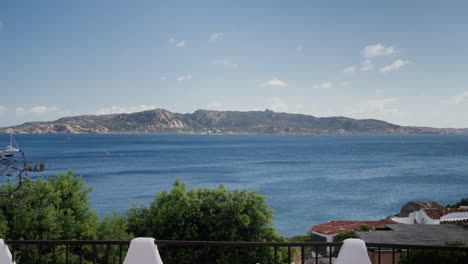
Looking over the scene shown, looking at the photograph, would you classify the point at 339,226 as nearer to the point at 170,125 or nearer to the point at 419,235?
the point at 419,235

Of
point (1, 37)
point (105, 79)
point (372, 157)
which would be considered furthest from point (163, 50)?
point (372, 157)

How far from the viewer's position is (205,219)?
15.5 metres

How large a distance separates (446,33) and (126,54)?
5913cm

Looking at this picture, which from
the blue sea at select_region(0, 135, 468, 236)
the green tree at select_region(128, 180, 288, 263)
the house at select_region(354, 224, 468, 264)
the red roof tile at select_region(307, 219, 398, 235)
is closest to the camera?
the house at select_region(354, 224, 468, 264)

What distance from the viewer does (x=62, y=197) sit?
13852 millimetres

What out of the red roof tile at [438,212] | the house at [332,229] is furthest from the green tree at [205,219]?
the red roof tile at [438,212]

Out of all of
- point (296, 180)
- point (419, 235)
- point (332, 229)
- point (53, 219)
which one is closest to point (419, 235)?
point (419, 235)

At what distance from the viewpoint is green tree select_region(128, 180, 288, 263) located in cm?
1534

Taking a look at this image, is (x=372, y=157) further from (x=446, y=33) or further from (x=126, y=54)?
(x=126, y=54)

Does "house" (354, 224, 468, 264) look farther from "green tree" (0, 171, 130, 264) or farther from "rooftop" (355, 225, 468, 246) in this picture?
"green tree" (0, 171, 130, 264)

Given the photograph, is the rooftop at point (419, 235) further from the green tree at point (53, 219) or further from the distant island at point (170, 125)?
the distant island at point (170, 125)

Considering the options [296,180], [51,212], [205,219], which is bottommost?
[296,180]

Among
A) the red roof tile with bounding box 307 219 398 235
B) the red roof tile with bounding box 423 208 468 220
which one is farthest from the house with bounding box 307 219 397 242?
the red roof tile with bounding box 423 208 468 220

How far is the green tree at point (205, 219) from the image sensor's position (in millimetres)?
15336
